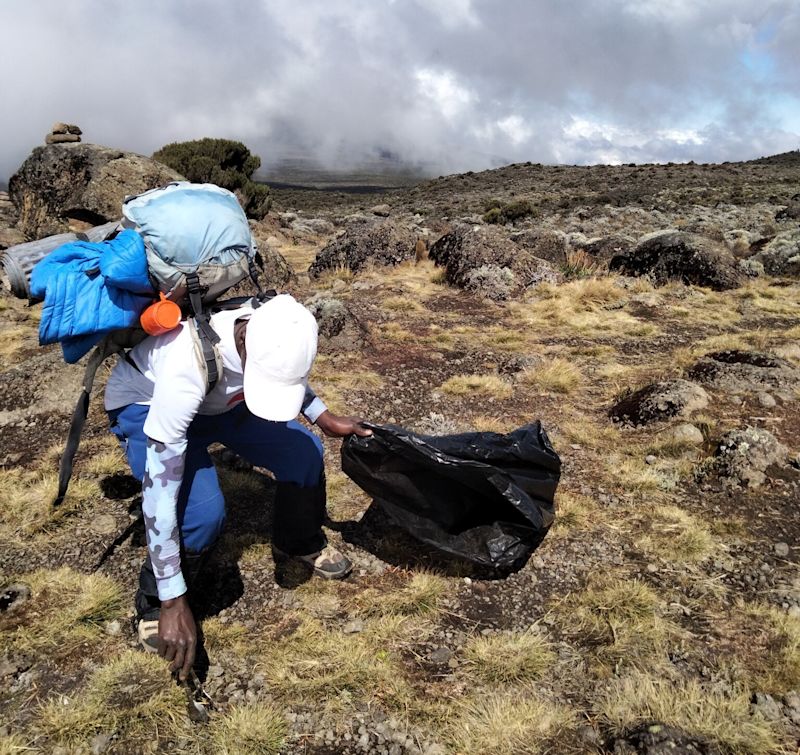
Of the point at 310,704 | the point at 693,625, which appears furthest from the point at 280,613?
the point at 693,625

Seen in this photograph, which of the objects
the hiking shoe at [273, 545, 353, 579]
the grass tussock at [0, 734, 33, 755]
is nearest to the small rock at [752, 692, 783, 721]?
the hiking shoe at [273, 545, 353, 579]

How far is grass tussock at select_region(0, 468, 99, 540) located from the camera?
3217 millimetres

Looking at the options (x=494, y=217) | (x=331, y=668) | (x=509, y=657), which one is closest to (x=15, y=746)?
(x=331, y=668)

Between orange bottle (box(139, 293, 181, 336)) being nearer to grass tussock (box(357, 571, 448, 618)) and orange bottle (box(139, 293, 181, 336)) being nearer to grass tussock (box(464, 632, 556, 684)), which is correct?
grass tussock (box(357, 571, 448, 618))

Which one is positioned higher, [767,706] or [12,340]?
[12,340]

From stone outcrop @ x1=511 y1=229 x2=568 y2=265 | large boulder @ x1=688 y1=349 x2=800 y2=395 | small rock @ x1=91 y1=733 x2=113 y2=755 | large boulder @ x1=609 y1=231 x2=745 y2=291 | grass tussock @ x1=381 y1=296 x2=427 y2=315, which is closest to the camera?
small rock @ x1=91 y1=733 x2=113 y2=755

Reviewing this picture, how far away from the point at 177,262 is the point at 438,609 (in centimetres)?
196

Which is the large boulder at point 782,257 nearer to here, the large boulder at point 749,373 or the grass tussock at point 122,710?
the large boulder at point 749,373

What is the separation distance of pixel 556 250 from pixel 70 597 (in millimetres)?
11017

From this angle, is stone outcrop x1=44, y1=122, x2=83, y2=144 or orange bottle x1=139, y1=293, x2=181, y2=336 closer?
orange bottle x1=139, y1=293, x2=181, y2=336

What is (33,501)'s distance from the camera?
3.41m

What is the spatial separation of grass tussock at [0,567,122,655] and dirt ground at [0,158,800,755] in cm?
1

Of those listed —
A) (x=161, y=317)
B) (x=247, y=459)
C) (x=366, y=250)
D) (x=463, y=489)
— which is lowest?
(x=463, y=489)

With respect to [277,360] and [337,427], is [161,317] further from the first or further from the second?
[337,427]
